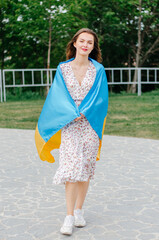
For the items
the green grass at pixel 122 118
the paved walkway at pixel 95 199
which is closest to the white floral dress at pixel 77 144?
the paved walkway at pixel 95 199

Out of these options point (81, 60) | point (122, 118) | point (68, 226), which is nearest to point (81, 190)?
point (68, 226)

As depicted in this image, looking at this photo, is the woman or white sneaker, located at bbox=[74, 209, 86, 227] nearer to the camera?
the woman

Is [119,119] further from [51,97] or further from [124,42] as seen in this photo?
[124,42]

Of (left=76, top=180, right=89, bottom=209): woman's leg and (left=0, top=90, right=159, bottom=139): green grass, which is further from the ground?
(left=76, top=180, right=89, bottom=209): woman's leg

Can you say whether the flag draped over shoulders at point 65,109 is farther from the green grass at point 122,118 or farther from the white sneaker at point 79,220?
the green grass at point 122,118

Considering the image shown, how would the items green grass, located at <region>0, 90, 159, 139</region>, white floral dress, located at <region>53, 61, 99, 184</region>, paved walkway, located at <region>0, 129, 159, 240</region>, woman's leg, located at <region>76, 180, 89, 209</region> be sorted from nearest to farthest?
white floral dress, located at <region>53, 61, 99, 184</region>
paved walkway, located at <region>0, 129, 159, 240</region>
woman's leg, located at <region>76, 180, 89, 209</region>
green grass, located at <region>0, 90, 159, 139</region>

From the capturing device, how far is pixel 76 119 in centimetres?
342

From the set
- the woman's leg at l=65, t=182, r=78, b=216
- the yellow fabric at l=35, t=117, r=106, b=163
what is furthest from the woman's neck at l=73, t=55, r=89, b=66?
the woman's leg at l=65, t=182, r=78, b=216

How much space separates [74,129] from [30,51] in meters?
22.8

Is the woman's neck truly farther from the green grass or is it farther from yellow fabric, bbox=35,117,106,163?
the green grass

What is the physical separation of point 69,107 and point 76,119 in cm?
13

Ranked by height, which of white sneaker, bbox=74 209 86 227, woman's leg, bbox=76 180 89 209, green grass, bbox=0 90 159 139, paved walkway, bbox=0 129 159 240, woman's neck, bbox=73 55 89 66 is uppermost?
woman's neck, bbox=73 55 89 66

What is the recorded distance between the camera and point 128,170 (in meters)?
5.93

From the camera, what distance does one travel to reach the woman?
135 inches
